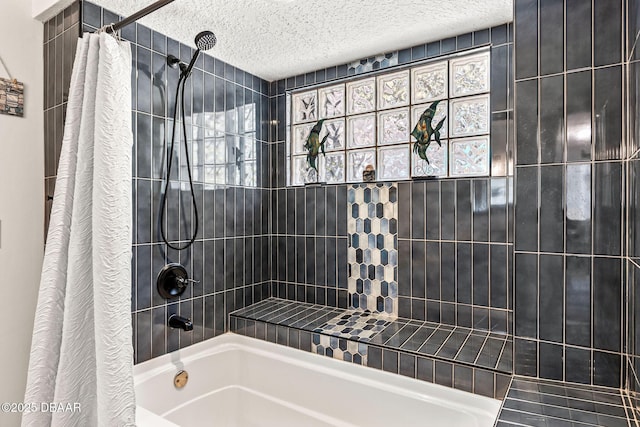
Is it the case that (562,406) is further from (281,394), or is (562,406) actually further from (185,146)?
(185,146)

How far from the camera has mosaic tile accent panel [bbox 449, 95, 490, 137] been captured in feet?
6.40

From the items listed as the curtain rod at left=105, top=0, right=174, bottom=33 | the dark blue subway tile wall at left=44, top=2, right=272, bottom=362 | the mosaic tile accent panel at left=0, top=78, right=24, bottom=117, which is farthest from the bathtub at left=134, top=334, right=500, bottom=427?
the curtain rod at left=105, top=0, right=174, bottom=33

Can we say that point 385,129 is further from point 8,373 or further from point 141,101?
point 8,373

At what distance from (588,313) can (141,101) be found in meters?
2.21

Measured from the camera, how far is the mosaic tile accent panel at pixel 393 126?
2188 millimetres

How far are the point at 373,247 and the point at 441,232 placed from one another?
0.44 meters

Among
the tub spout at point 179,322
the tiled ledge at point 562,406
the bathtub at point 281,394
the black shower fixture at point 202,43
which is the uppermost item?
the black shower fixture at point 202,43

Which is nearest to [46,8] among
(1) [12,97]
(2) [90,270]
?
(1) [12,97]

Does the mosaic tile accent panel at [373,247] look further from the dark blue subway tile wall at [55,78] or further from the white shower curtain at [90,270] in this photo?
the dark blue subway tile wall at [55,78]

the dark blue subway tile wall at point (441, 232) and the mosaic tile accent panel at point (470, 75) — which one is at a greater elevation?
the mosaic tile accent panel at point (470, 75)

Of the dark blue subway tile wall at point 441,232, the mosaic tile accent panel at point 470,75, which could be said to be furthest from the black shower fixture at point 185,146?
the mosaic tile accent panel at point 470,75

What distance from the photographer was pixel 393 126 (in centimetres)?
223

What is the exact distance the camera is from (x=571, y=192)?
1.30 metres

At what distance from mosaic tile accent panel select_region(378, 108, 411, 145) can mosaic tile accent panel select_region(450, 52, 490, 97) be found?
12.3 inches
